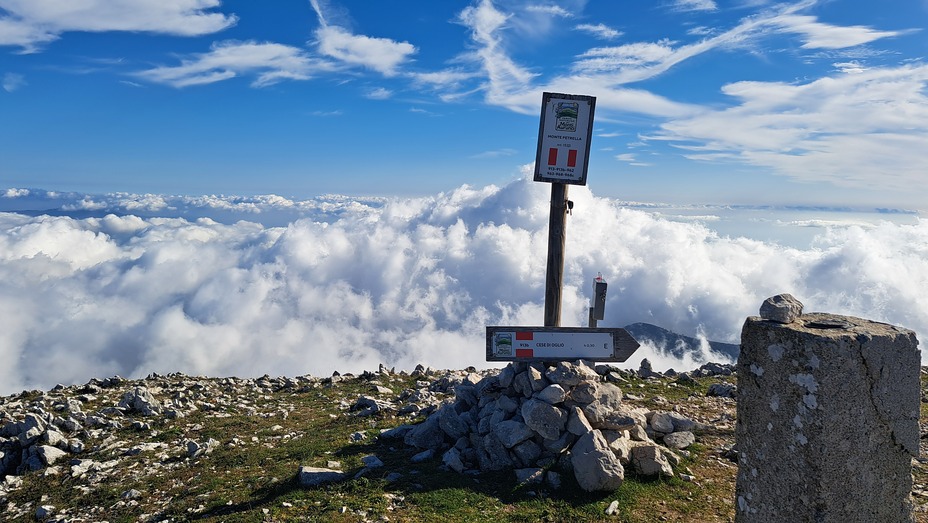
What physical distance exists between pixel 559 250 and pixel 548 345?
2.17 meters

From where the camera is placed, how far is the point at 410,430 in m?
12.3

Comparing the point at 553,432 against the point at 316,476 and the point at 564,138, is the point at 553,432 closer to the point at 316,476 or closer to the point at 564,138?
the point at 316,476

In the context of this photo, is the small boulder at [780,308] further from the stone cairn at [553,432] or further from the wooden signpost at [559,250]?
the wooden signpost at [559,250]

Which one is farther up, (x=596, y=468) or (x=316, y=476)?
(x=596, y=468)

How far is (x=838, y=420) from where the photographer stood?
5180 millimetres

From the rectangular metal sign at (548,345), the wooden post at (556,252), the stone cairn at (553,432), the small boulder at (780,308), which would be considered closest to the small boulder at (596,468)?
the stone cairn at (553,432)

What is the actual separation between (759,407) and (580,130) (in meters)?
7.73

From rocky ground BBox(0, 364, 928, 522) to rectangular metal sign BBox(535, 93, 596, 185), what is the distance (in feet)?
14.1

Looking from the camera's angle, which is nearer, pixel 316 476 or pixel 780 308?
pixel 780 308

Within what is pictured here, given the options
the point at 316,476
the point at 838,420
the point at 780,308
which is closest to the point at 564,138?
the point at 780,308

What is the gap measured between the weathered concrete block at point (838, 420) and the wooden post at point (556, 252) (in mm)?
6602

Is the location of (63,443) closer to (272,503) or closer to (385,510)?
(272,503)

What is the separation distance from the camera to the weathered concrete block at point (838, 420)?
5195 millimetres

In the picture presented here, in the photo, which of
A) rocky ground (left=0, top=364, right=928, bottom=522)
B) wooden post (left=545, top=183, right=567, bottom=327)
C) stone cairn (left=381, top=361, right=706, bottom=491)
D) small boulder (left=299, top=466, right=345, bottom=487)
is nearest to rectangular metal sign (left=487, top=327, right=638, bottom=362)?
Result: stone cairn (left=381, top=361, right=706, bottom=491)
